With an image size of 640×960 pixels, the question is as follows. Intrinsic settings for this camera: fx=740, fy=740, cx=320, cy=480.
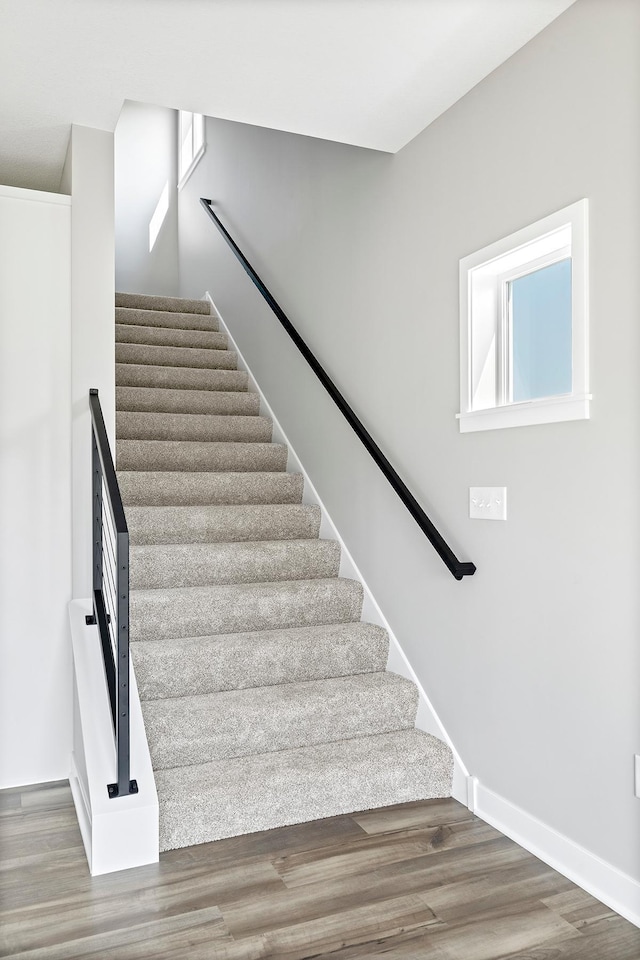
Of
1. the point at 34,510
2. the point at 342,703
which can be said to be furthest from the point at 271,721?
the point at 34,510

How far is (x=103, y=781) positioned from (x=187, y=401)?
266cm

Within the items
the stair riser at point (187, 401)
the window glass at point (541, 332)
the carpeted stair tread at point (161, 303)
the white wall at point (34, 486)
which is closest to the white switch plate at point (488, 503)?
the window glass at point (541, 332)

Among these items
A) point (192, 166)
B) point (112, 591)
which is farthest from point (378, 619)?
point (192, 166)

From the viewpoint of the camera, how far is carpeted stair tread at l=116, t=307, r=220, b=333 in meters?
5.26

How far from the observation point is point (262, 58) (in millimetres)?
2297

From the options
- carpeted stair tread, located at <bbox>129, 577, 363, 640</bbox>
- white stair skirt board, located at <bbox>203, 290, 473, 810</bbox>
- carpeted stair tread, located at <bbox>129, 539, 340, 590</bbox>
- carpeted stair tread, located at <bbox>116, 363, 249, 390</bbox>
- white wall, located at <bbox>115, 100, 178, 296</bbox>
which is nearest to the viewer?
white stair skirt board, located at <bbox>203, 290, 473, 810</bbox>

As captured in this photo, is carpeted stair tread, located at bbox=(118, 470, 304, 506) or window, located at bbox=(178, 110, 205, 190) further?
window, located at bbox=(178, 110, 205, 190)

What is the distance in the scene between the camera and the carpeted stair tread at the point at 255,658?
2.67 metres

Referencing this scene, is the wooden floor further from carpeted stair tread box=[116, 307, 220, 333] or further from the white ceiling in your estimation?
carpeted stair tread box=[116, 307, 220, 333]

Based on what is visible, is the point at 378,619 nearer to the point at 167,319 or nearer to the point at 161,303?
the point at 167,319

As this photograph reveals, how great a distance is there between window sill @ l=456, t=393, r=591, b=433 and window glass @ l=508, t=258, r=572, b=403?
11 cm

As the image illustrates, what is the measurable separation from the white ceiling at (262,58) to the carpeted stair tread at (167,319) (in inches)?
94.3

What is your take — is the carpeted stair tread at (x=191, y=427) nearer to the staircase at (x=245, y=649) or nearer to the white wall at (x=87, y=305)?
the staircase at (x=245, y=649)

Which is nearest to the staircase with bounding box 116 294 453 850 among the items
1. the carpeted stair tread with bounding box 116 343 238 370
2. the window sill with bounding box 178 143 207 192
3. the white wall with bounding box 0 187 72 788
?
the white wall with bounding box 0 187 72 788
